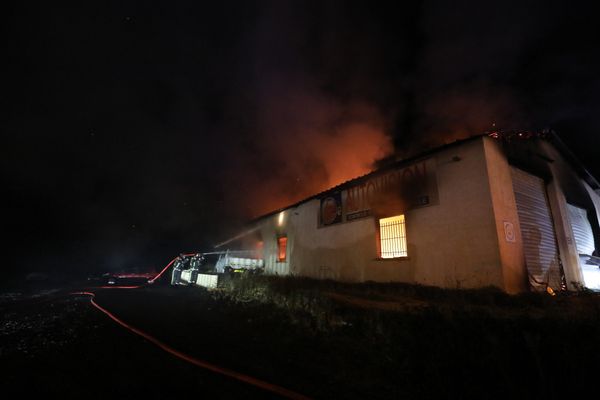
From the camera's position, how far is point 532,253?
24.9ft

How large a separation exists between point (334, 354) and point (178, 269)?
50.4 ft

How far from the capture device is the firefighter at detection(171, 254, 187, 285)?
16.3 meters

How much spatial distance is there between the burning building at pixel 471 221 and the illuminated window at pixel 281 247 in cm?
295

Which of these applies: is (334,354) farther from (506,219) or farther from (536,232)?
(536,232)

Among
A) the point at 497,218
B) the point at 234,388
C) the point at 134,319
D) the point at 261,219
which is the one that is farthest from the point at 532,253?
the point at 261,219

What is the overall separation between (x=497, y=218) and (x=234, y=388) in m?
7.21

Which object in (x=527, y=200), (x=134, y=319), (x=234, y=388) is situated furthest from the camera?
(x=527, y=200)

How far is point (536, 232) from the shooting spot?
8.06 metres

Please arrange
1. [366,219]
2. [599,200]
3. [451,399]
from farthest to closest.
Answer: [599,200] < [366,219] < [451,399]

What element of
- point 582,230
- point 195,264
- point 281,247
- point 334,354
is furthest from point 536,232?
point 195,264

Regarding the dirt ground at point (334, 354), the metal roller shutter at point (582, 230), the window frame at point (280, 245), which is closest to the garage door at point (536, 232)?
the dirt ground at point (334, 354)

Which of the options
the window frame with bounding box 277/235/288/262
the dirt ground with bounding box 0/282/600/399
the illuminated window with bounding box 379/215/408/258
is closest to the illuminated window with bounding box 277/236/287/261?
the window frame with bounding box 277/235/288/262

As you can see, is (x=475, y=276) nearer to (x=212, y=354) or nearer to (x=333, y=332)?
(x=333, y=332)

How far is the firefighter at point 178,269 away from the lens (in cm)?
1634
